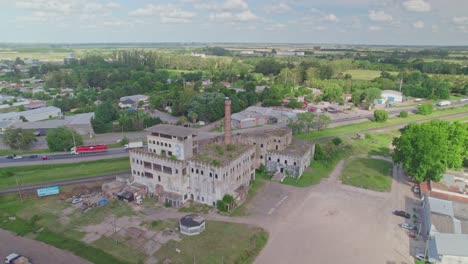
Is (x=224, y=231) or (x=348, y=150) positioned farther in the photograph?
(x=348, y=150)

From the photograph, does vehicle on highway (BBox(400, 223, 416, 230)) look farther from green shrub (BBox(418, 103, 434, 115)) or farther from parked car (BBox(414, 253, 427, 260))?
green shrub (BBox(418, 103, 434, 115))

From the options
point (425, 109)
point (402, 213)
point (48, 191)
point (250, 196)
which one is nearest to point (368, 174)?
point (402, 213)

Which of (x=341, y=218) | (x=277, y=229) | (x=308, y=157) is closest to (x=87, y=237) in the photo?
(x=277, y=229)

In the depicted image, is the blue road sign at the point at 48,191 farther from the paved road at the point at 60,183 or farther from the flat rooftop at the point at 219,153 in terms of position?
the flat rooftop at the point at 219,153

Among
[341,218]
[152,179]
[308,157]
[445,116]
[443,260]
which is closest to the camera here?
[443,260]

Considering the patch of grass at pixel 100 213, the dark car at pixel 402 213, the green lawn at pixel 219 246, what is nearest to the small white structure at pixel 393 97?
the dark car at pixel 402 213

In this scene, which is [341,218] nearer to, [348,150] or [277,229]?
[277,229]
